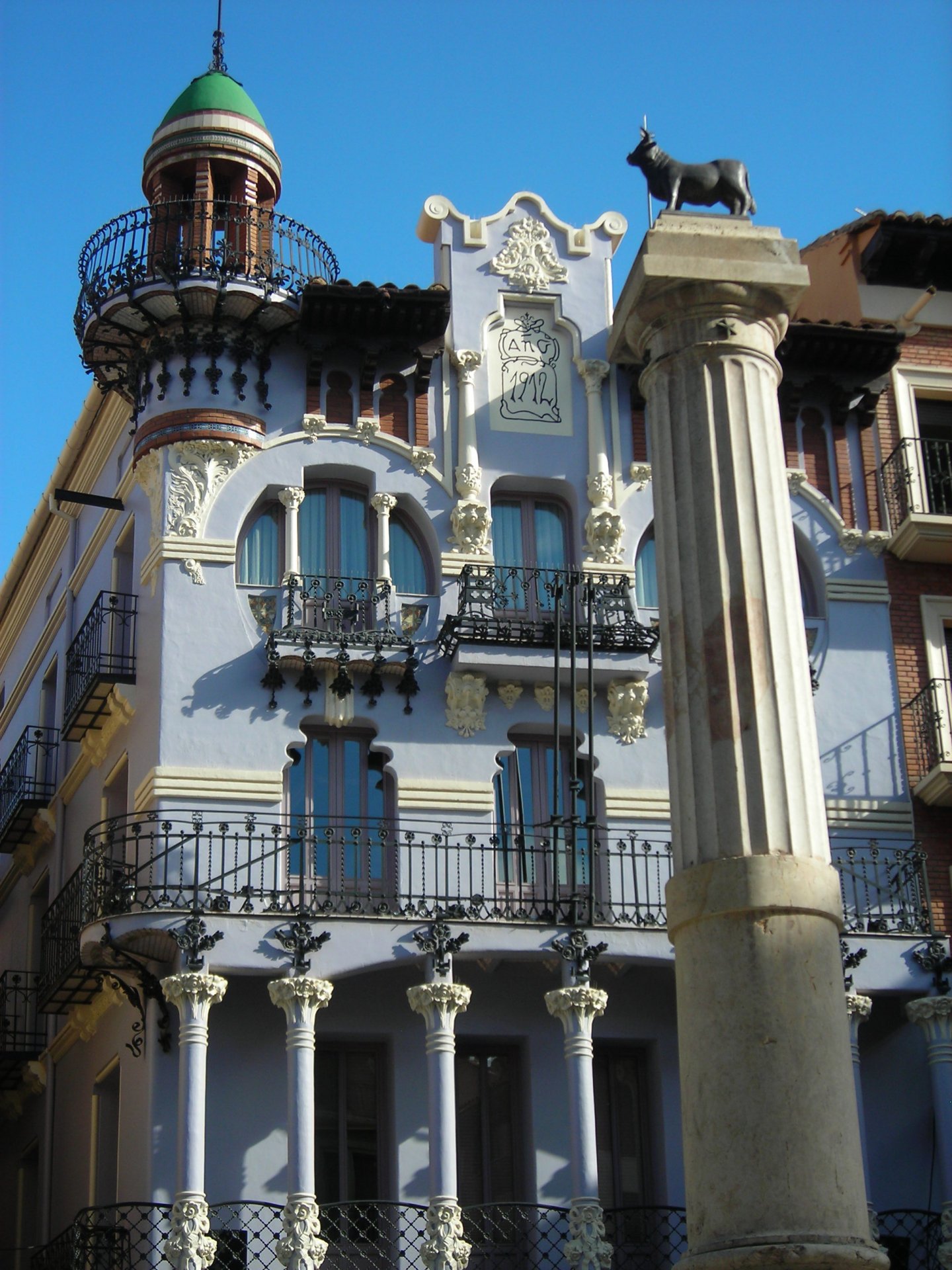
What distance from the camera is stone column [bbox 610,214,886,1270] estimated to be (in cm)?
1262

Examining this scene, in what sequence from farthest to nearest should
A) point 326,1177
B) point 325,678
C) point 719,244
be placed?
point 325,678 < point 326,1177 < point 719,244

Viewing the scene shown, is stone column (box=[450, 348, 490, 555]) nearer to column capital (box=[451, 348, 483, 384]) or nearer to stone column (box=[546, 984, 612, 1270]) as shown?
column capital (box=[451, 348, 483, 384])

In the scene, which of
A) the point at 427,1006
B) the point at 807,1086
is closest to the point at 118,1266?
the point at 427,1006

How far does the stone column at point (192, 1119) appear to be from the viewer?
65.5 feet

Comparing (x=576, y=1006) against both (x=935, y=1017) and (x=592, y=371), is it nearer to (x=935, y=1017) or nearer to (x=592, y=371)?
(x=935, y=1017)

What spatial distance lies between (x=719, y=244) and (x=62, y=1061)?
15.7 m

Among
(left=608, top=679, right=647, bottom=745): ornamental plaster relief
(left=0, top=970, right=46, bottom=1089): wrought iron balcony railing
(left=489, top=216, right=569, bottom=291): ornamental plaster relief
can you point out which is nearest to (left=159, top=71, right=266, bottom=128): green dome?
(left=489, top=216, right=569, bottom=291): ornamental plaster relief

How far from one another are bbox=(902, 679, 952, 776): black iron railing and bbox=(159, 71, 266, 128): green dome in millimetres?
11132

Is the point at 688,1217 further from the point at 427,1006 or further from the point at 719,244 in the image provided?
the point at 427,1006

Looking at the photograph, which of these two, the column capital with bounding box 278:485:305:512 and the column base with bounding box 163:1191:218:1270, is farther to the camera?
the column capital with bounding box 278:485:305:512

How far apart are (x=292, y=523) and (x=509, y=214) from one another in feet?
17.2

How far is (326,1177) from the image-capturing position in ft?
72.6

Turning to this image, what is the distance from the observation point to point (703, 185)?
52.3 ft

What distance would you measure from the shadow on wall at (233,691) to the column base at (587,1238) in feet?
21.5
